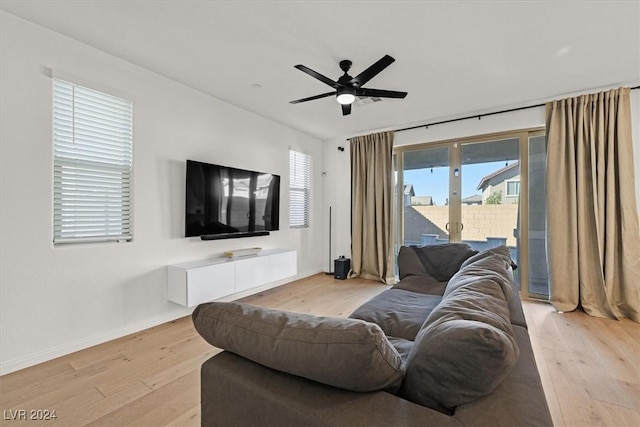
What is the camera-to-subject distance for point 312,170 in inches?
209

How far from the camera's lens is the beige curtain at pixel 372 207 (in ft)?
15.5

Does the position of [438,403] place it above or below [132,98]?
below

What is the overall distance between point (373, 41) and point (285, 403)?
259cm

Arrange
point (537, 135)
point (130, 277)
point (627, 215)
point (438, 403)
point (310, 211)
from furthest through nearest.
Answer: point (310, 211) → point (537, 135) → point (627, 215) → point (130, 277) → point (438, 403)

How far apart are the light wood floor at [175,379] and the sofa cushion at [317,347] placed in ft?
3.54

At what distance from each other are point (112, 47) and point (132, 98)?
0.43 meters

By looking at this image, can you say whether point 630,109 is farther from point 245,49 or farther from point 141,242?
point 141,242

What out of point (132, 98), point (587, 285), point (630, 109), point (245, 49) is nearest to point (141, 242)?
point (132, 98)

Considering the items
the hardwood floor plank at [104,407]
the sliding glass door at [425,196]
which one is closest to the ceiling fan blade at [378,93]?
the sliding glass door at [425,196]

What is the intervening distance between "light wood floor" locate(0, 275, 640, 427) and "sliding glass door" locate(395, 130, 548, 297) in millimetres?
1134

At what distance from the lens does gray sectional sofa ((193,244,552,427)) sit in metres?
0.72

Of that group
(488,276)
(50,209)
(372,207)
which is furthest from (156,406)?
(372,207)

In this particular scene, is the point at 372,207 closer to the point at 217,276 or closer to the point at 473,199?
the point at 473,199

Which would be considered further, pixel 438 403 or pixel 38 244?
pixel 38 244
